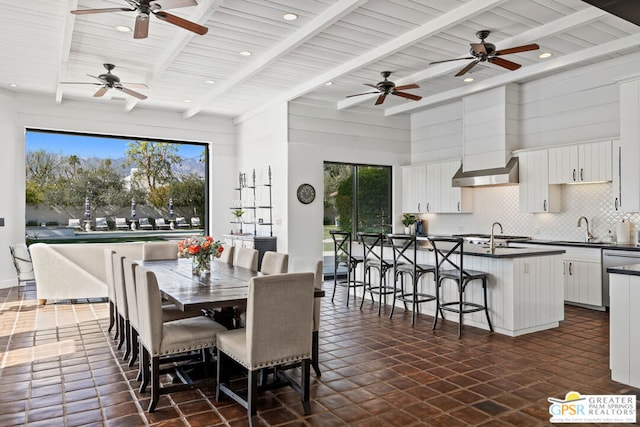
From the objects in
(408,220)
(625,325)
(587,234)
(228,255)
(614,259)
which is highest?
(408,220)

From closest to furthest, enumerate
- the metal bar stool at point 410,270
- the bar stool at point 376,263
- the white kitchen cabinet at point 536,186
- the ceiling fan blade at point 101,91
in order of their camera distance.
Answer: the metal bar stool at point 410,270, the bar stool at point 376,263, the ceiling fan blade at point 101,91, the white kitchen cabinet at point 536,186

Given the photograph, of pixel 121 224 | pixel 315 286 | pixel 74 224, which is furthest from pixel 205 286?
pixel 121 224

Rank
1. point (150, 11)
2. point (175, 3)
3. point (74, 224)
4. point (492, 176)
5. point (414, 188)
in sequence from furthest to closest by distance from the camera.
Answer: point (74, 224) < point (414, 188) < point (492, 176) < point (150, 11) < point (175, 3)

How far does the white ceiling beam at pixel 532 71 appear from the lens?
5441 millimetres

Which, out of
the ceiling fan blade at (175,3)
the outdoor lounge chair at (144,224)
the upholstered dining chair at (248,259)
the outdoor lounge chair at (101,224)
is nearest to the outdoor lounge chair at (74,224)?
the outdoor lounge chair at (101,224)

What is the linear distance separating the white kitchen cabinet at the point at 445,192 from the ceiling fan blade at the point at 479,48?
305cm

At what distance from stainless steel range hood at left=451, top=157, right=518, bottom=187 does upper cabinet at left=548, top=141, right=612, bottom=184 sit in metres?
0.53

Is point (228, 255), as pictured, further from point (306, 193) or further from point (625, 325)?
point (625, 325)

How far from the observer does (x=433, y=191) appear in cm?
851

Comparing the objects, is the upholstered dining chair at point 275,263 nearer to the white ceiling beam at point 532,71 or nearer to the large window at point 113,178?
the white ceiling beam at point 532,71

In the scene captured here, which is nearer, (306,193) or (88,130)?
(306,193)

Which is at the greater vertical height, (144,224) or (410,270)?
(144,224)

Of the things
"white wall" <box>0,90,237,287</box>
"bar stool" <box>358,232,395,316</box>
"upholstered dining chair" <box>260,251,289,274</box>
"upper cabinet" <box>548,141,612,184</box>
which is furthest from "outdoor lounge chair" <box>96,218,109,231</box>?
"upper cabinet" <box>548,141,612,184</box>

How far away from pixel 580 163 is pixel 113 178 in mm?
9577
